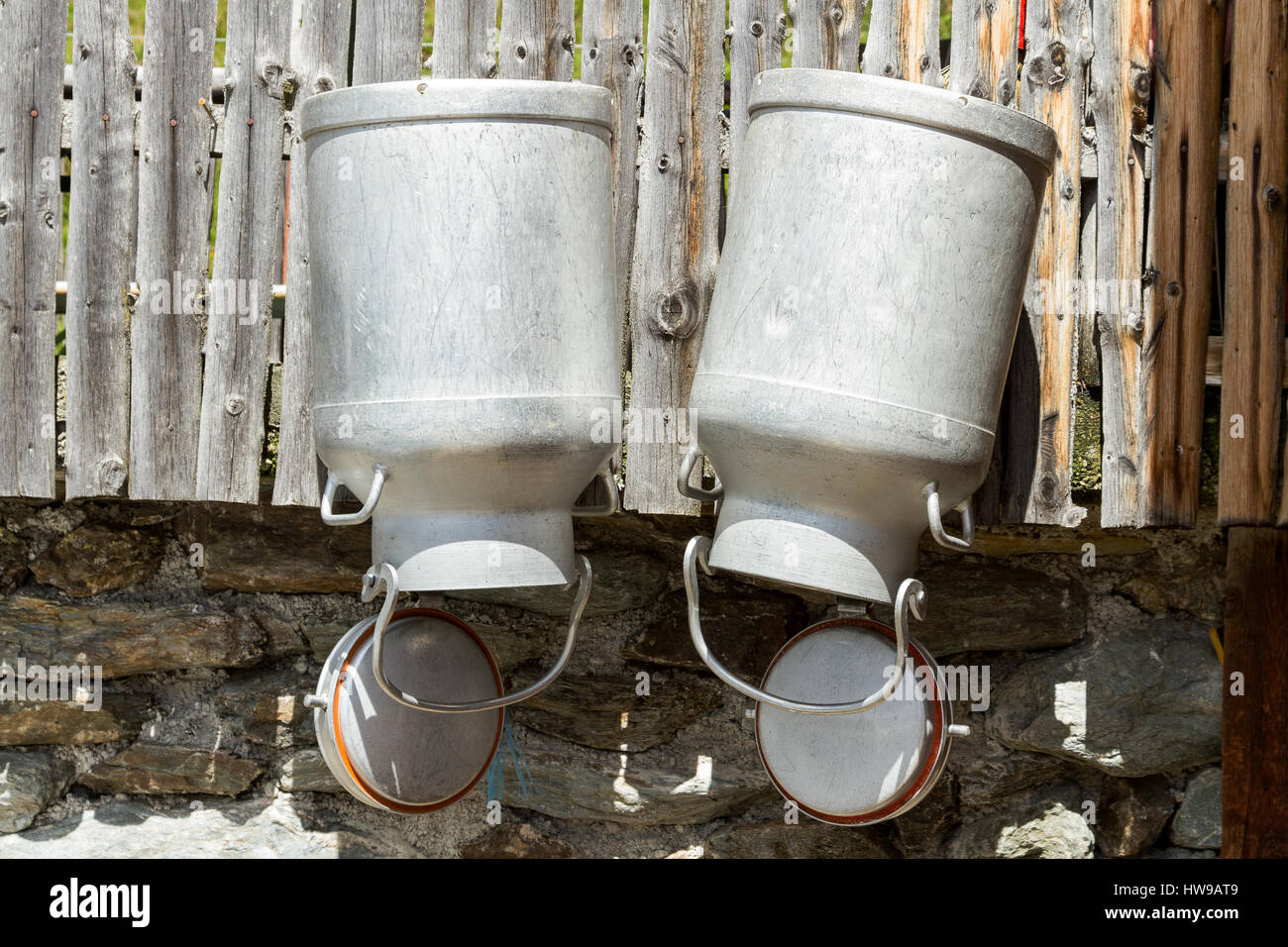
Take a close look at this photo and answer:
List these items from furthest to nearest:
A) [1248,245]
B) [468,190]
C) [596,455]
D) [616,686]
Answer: [616,686] < [1248,245] < [596,455] < [468,190]

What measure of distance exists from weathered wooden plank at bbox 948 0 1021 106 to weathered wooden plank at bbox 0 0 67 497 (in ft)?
5.35

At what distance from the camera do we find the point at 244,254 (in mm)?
2279

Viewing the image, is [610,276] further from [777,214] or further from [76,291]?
[76,291]

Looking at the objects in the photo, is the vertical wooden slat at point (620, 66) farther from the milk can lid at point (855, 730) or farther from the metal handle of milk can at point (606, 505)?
the milk can lid at point (855, 730)

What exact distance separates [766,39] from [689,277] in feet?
1.48

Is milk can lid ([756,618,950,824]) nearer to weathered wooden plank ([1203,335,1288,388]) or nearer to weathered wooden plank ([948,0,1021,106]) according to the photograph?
weathered wooden plank ([1203,335,1288,388])

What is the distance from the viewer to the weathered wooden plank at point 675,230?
7.47 feet

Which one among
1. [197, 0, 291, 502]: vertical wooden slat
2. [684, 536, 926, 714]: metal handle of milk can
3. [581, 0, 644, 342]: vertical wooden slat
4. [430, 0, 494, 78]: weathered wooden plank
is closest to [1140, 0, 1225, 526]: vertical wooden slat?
[684, 536, 926, 714]: metal handle of milk can

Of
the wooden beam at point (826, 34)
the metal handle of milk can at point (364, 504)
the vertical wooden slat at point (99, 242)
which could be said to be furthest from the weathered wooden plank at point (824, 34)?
the vertical wooden slat at point (99, 242)

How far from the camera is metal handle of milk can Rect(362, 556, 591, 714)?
2006mm

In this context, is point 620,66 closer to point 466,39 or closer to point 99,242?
point 466,39

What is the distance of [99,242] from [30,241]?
0.13 meters

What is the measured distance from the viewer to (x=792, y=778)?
215cm
